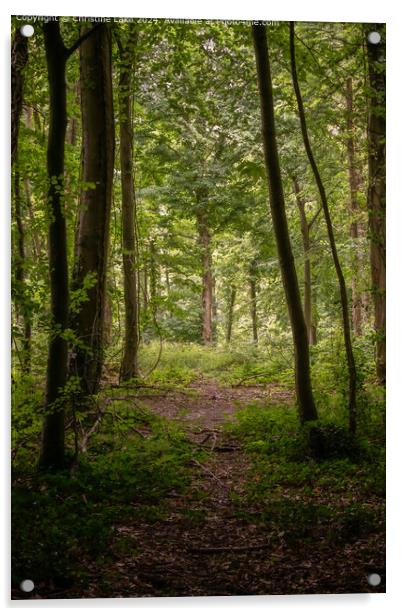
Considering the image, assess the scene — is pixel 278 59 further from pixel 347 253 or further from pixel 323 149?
pixel 347 253

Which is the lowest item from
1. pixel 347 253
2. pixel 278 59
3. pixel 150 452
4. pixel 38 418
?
pixel 150 452

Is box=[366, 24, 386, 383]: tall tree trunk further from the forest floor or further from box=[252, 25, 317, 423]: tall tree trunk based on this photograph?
the forest floor

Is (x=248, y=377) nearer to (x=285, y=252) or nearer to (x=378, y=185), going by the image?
(x=285, y=252)

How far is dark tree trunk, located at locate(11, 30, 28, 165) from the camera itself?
3.71 metres

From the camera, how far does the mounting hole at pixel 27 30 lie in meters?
3.72

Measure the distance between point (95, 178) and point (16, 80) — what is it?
110cm

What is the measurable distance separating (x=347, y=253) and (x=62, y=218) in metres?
2.55

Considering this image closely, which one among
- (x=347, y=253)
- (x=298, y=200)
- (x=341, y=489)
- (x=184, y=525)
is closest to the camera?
(x=184, y=525)

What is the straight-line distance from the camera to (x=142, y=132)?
4.95 metres

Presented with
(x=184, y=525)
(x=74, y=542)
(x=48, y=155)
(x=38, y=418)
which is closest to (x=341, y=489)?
(x=184, y=525)

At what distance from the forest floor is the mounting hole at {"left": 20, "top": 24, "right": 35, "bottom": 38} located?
3445 millimetres

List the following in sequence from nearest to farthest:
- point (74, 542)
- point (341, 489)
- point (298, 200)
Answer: point (74, 542), point (341, 489), point (298, 200)

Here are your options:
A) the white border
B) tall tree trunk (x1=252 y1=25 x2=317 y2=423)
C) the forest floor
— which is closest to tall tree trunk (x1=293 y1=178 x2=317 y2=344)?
tall tree trunk (x1=252 y1=25 x2=317 y2=423)

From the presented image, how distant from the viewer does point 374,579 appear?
12.0 feet
